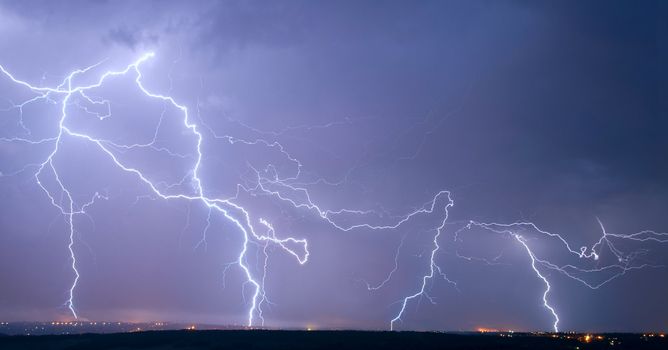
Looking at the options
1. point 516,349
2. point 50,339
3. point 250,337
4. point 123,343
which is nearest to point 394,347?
point 516,349

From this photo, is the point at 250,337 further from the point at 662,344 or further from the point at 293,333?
the point at 662,344

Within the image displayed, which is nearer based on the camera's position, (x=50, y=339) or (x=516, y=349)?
(x=516, y=349)

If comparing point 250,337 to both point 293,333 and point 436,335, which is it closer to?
point 293,333

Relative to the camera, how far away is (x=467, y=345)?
25594mm

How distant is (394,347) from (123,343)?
44.6 ft

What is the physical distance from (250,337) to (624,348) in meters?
18.8

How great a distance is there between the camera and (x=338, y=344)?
25.1m

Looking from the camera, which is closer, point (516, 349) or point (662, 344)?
point (516, 349)

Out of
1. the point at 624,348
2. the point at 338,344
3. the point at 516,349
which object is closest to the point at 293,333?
the point at 338,344

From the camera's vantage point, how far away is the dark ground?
25.4m

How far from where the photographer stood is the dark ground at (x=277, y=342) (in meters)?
25.4

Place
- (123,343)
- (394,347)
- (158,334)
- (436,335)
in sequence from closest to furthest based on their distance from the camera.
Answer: (394,347) → (123,343) → (158,334) → (436,335)

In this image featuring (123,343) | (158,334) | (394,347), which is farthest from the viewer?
(158,334)

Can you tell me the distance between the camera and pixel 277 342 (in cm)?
2598
